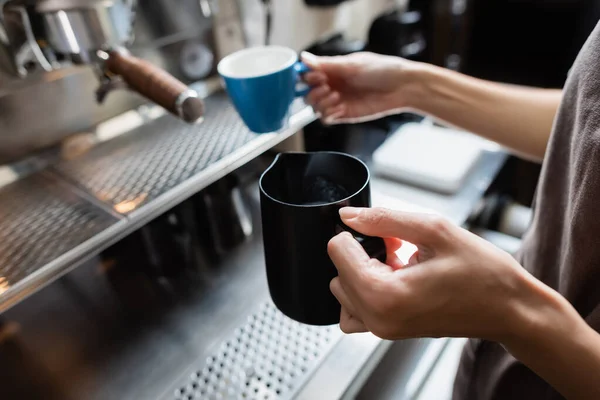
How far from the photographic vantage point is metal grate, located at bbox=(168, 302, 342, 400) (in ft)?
1.53

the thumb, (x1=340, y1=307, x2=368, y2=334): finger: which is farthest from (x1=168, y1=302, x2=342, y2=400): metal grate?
the thumb

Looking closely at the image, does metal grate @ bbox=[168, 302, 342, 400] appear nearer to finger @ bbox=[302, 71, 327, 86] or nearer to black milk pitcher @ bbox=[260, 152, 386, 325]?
black milk pitcher @ bbox=[260, 152, 386, 325]

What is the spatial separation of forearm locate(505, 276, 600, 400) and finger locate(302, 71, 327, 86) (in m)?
0.40

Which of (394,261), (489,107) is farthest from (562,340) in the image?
(489,107)

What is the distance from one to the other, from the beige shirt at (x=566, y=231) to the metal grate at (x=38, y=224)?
44cm

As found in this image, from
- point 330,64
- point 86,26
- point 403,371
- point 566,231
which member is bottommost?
point 403,371

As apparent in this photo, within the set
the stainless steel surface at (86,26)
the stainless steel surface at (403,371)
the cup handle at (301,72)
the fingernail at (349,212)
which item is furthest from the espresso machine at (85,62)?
the stainless steel surface at (403,371)

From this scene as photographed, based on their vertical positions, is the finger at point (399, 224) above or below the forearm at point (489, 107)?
above

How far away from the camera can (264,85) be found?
51 centimetres

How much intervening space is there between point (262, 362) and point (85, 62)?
0.40 m

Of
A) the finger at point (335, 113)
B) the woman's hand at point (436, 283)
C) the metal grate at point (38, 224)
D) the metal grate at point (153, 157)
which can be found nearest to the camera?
the woman's hand at point (436, 283)

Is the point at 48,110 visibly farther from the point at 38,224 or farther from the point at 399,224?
the point at 399,224

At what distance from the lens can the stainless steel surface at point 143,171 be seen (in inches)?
17.9

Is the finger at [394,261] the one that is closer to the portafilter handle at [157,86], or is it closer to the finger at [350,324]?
the finger at [350,324]
